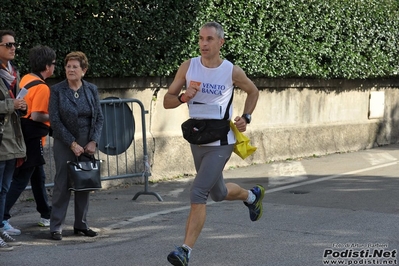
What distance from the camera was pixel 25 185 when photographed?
26.7 feet

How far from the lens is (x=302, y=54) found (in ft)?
48.6

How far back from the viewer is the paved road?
6.89m

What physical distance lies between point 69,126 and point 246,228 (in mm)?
2037

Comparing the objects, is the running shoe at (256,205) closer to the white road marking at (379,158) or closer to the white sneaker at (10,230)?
the white sneaker at (10,230)

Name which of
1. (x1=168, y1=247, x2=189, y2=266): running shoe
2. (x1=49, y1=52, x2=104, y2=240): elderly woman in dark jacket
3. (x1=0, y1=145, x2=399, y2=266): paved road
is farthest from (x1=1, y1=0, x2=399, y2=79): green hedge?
(x1=168, y1=247, x2=189, y2=266): running shoe

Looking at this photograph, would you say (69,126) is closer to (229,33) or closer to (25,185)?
(25,185)

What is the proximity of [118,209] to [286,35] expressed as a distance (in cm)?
616

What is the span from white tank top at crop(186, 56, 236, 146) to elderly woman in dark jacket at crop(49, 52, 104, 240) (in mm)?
1364

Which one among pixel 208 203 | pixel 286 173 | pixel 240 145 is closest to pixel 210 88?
pixel 240 145

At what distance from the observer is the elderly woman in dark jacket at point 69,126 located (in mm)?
7656

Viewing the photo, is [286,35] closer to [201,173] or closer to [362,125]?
[362,125]

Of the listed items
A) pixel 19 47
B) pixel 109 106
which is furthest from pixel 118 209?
pixel 19 47

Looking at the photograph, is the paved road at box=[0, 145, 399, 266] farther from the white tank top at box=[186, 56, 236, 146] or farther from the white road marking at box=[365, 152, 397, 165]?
the white road marking at box=[365, 152, 397, 165]

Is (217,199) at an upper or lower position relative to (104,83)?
lower
